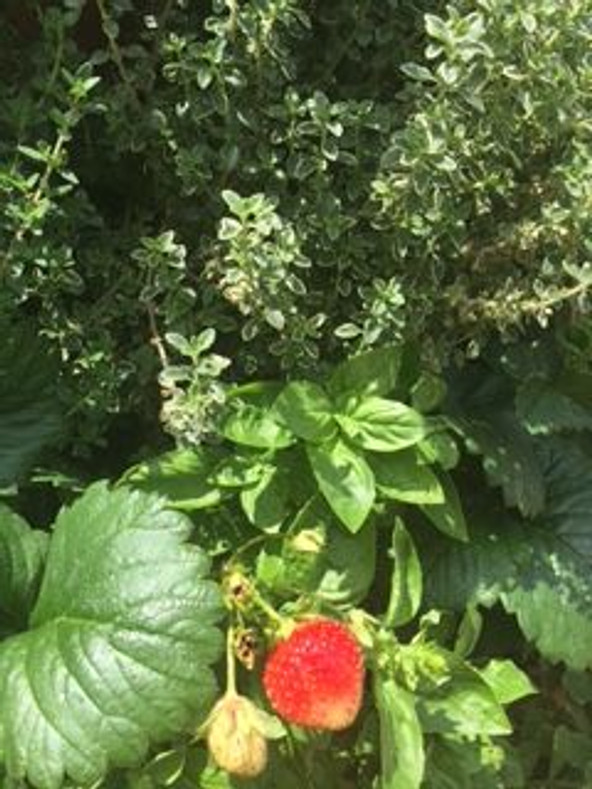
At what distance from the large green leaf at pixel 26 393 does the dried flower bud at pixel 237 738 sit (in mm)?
413

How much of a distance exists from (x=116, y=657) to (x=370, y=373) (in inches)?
18.5

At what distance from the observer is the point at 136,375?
1937mm

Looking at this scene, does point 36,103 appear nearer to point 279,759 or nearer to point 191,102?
point 191,102

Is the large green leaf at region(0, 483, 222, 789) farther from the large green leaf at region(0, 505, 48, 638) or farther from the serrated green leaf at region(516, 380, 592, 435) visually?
the serrated green leaf at region(516, 380, 592, 435)

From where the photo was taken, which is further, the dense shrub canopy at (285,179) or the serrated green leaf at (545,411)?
the serrated green leaf at (545,411)

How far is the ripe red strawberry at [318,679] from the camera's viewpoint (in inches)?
63.1

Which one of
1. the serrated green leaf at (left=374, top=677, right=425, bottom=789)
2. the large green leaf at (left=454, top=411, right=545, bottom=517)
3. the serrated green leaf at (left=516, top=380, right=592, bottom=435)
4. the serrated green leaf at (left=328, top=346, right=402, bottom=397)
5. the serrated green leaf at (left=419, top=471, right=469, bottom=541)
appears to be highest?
the serrated green leaf at (left=328, top=346, right=402, bottom=397)

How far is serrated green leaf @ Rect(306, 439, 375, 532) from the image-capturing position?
5.77ft

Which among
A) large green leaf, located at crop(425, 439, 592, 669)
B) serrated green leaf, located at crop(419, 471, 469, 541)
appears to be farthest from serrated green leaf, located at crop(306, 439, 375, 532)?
large green leaf, located at crop(425, 439, 592, 669)

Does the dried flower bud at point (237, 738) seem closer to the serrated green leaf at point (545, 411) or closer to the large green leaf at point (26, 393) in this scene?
the large green leaf at point (26, 393)

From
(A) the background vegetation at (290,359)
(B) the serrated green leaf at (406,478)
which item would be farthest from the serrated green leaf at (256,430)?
(B) the serrated green leaf at (406,478)

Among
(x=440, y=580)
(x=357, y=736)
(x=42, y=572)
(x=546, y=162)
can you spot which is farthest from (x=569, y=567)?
(x=42, y=572)

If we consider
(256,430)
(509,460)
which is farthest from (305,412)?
Answer: (509,460)

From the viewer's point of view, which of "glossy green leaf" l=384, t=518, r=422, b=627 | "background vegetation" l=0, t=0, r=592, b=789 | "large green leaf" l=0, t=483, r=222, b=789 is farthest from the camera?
"glossy green leaf" l=384, t=518, r=422, b=627
